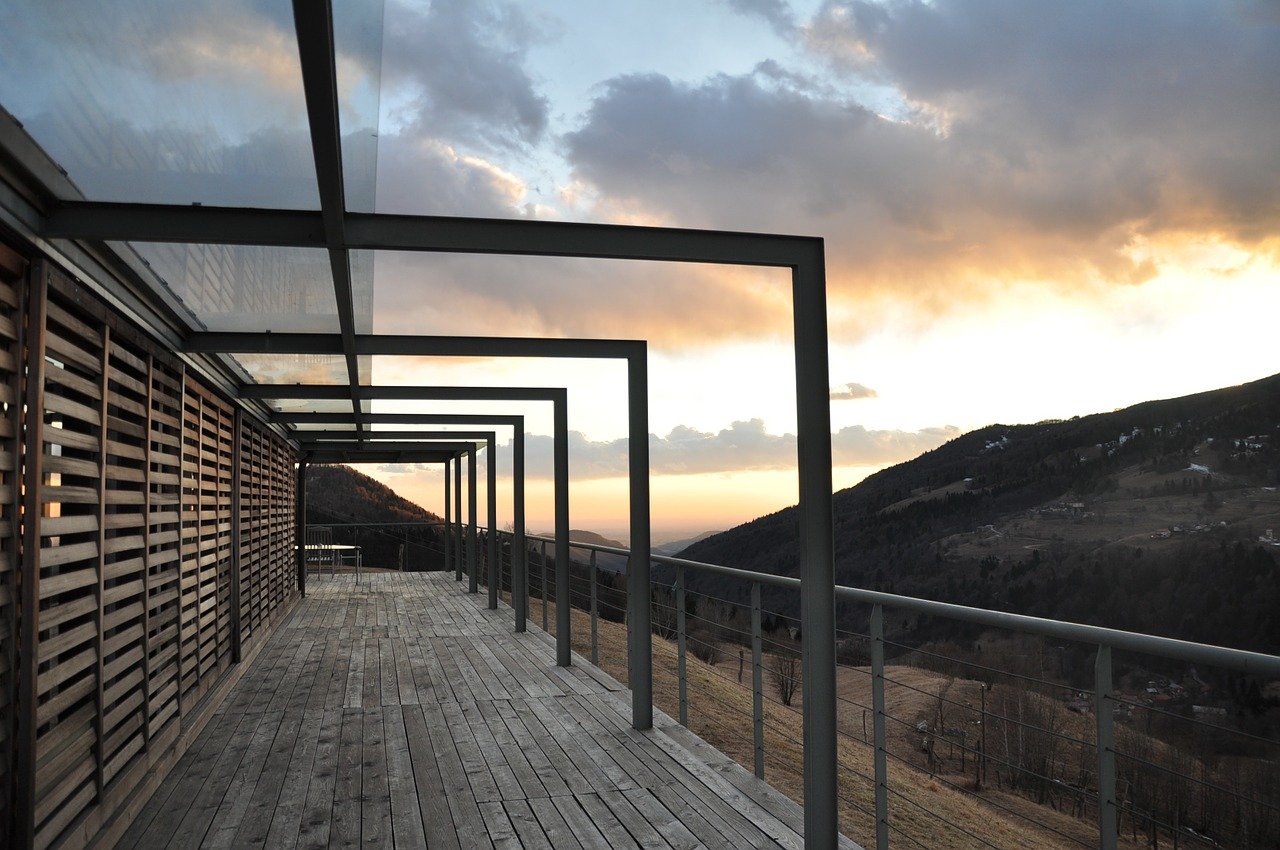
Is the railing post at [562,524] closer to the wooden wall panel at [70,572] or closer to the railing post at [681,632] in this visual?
the railing post at [681,632]

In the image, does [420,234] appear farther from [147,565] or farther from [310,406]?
[310,406]

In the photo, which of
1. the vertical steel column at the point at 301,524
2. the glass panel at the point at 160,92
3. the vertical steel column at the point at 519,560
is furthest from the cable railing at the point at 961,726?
the vertical steel column at the point at 301,524

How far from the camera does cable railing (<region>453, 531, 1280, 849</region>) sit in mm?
1961

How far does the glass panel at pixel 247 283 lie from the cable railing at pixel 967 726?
2037mm

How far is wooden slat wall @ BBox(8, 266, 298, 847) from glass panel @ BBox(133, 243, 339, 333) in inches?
11.0

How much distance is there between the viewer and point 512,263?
655cm

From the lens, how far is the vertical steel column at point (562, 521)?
257 inches

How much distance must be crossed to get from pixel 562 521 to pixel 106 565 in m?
3.57

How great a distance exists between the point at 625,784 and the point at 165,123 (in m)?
2.83

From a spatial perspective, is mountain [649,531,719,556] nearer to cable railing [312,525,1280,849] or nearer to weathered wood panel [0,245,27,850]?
cable railing [312,525,1280,849]

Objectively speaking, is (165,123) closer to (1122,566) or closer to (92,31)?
(92,31)

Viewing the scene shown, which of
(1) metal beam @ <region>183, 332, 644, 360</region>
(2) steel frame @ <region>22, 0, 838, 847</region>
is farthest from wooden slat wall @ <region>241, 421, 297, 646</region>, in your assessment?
(2) steel frame @ <region>22, 0, 838, 847</region>

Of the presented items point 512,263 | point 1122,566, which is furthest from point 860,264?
point 1122,566

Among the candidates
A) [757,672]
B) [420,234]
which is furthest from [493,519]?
[420,234]
